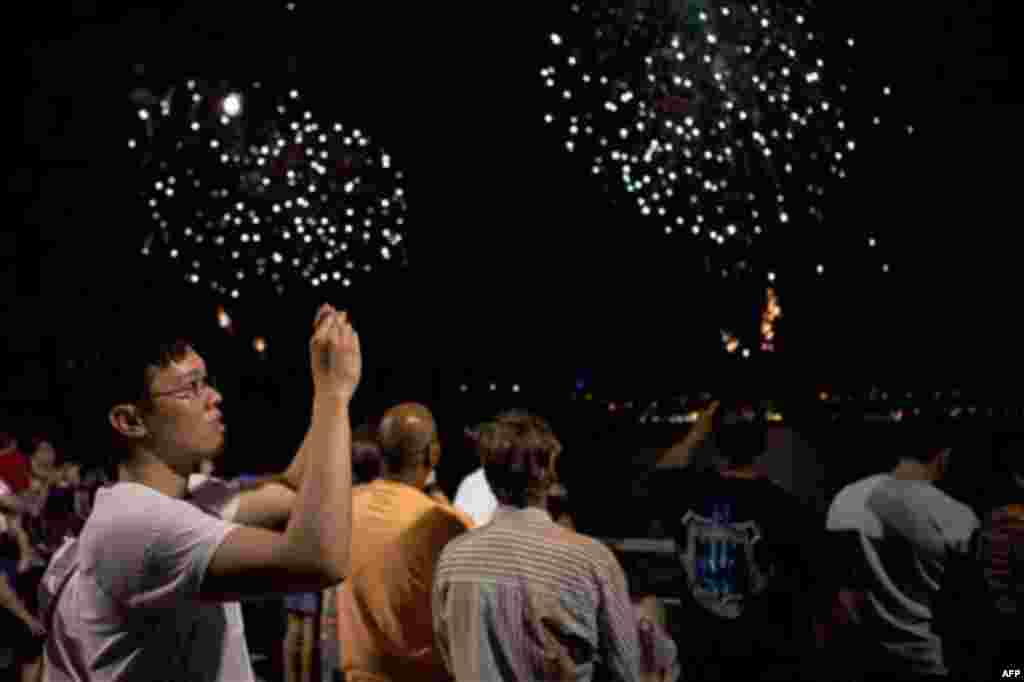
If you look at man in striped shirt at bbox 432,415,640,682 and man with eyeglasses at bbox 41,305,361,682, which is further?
man in striped shirt at bbox 432,415,640,682

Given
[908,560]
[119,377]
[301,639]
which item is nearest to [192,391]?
[119,377]

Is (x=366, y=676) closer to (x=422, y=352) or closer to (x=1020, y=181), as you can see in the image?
(x=1020, y=181)

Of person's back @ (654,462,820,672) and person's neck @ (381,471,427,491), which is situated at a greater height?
person's neck @ (381,471,427,491)

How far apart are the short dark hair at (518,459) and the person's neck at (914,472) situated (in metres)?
2.66

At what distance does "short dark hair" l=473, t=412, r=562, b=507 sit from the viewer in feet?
11.9

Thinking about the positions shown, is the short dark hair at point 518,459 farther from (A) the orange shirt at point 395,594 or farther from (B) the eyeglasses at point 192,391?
(B) the eyeglasses at point 192,391

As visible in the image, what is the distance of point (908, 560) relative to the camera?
5.59 m

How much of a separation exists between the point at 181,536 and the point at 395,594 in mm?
2363

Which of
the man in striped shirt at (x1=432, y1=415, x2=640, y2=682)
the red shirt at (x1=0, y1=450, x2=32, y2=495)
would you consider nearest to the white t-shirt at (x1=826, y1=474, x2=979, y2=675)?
the man in striped shirt at (x1=432, y1=415, x2=640, y2=682)

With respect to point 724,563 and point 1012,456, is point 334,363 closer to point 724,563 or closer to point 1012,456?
point 724,563

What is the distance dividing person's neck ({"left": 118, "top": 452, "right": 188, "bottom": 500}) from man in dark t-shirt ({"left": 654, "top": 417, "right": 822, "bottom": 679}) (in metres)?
2.61

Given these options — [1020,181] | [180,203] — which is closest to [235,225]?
[180,203]

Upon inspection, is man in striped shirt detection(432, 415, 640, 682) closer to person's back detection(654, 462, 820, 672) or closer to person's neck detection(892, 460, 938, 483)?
person's back detection(654, 462, 820, 672)

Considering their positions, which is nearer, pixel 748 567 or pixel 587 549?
pixel 587 549
